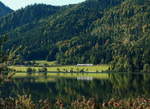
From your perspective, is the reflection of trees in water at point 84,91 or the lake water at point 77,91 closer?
the lake water at point 77,91

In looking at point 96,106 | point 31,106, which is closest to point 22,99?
point 31,106

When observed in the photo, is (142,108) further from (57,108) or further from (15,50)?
(15,50)

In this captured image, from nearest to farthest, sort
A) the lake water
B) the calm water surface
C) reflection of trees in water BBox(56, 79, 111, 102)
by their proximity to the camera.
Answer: the lake water
the calm water surface
reflection of trees in water BBox(56, 79, 111, 102)

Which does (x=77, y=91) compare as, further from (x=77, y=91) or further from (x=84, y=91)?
(x=84, y=91)

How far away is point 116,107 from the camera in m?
39.2

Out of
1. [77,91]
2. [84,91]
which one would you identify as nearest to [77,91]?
[77,91]

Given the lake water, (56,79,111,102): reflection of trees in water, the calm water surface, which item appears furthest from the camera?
(56,79,111,102): reflection of trees in water

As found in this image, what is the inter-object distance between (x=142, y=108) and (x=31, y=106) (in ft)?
38.2

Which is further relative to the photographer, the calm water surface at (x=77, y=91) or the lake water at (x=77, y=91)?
the calm water surface at (x=77, y=91)

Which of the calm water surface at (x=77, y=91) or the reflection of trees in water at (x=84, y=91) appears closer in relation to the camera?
the calm water surface at (x=77, y=91)

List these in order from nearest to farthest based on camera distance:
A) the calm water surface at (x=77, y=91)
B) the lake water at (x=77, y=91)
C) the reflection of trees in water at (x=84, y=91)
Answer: the lake water at (x=77, y=91), the calm water surface at (x=77, y=91), the reflection of trees in water at (x=84, y=91)

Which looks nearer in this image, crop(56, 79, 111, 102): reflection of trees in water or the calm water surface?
the calm water surface

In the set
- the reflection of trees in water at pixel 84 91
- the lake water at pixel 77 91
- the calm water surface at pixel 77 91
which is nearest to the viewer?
the lake water at pixel 77 91

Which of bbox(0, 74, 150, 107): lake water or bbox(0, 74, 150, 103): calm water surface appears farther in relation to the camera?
bbox(0, 74, 150, 103): calm water surface
